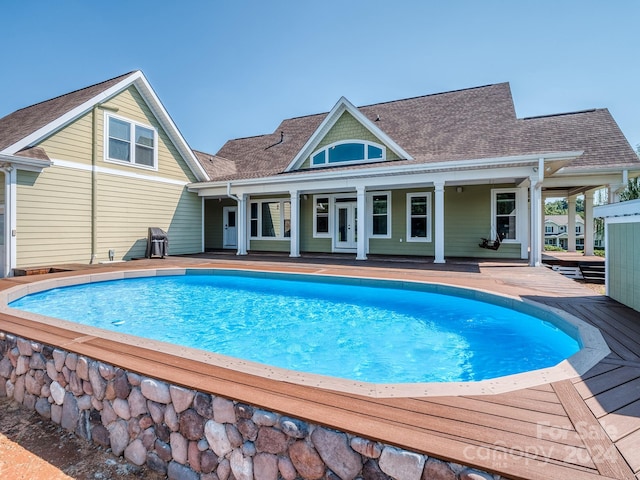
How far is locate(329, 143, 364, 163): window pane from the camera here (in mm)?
12322

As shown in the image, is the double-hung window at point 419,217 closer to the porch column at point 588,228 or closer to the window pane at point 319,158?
the window pane at point 319,158

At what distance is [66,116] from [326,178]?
7.53 metres

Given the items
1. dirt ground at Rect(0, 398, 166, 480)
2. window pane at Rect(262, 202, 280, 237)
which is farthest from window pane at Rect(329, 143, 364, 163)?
dirt ground at Rect(0, 398, 166, 480)

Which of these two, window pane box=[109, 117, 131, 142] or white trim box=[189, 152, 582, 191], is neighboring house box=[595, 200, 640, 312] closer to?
white trim box=[189, 152, 582, 191]

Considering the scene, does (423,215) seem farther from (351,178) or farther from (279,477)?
(279,477)

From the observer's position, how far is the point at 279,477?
1.91m

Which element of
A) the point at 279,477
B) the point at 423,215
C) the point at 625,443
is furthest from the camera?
the point at 423,215

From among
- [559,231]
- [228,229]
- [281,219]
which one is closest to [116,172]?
[228,229]

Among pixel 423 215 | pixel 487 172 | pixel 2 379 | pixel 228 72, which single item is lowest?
pixel 2 379

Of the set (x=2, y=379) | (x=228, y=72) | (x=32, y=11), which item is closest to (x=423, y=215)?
(x=228, y=72)

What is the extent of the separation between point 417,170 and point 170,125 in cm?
882

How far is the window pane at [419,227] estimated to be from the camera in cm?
1213

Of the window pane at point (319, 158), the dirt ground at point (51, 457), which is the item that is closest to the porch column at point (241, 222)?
the window pane at point (319, 158)

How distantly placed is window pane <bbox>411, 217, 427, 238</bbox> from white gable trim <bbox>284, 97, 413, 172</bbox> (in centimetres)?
229
